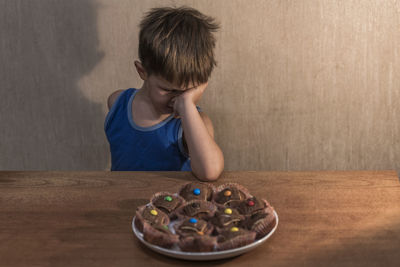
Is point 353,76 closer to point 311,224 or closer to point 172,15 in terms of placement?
point 172,15

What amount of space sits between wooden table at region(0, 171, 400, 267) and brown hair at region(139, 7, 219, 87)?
29cm

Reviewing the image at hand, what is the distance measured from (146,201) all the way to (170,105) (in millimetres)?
422

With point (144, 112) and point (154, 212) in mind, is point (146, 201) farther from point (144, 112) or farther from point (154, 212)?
point (144, 112)

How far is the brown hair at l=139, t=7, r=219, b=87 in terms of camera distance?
1.29 m

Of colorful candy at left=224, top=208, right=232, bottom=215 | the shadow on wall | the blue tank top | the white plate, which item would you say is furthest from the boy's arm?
the shadow on wall

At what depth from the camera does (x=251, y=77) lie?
171 centimetres

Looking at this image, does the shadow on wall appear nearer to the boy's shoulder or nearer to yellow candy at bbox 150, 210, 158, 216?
the boy's shoulder

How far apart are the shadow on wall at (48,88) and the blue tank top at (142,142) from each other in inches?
11.4

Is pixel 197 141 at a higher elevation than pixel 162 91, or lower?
lower

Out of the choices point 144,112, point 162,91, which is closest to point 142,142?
point 144,112

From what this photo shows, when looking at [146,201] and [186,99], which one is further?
[186,99]

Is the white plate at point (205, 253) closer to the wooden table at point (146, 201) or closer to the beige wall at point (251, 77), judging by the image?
the wooden table at point (146, 201)

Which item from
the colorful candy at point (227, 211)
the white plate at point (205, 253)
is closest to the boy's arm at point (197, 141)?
the colorful candy at point (227, 211)

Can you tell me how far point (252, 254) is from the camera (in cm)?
88
